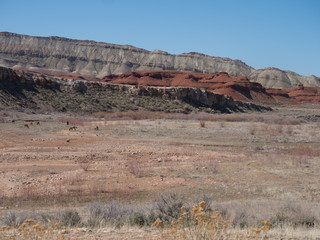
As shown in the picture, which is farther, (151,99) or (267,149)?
(151,99)

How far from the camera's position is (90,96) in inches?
2037

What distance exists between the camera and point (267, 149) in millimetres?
21484

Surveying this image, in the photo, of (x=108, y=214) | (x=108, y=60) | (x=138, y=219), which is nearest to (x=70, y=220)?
(x=108, y=214)

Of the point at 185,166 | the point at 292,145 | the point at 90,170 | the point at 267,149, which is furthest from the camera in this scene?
the point at 292,145

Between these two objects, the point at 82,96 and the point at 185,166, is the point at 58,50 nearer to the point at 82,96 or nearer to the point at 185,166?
the point at 82,96

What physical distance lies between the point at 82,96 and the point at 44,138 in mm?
28880

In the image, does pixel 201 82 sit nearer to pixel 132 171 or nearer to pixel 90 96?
pixel 90 96

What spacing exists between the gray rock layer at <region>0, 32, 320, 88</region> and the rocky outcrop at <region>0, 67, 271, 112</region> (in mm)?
83761

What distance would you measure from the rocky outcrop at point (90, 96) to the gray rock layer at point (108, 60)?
275 feet

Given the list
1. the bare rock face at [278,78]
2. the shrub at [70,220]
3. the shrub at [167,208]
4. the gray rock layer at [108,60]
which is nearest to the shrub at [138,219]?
the shrub at [167,208]

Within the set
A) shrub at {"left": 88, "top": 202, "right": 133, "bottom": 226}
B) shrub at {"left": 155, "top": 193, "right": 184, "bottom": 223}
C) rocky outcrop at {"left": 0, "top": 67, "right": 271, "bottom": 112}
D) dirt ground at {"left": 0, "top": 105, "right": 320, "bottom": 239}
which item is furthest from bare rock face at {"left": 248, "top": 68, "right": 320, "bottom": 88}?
shrub at {"left": 88, "top": 202, "right": 133, "bottom": 226}

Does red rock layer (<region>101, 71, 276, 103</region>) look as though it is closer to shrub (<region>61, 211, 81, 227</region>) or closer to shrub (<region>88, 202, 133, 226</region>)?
shrub (<region>88, 202, 133, 226</region>)

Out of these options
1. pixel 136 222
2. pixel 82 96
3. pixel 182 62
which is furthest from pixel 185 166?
pixel 182 62

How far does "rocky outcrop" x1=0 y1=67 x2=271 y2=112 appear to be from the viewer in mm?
44628
